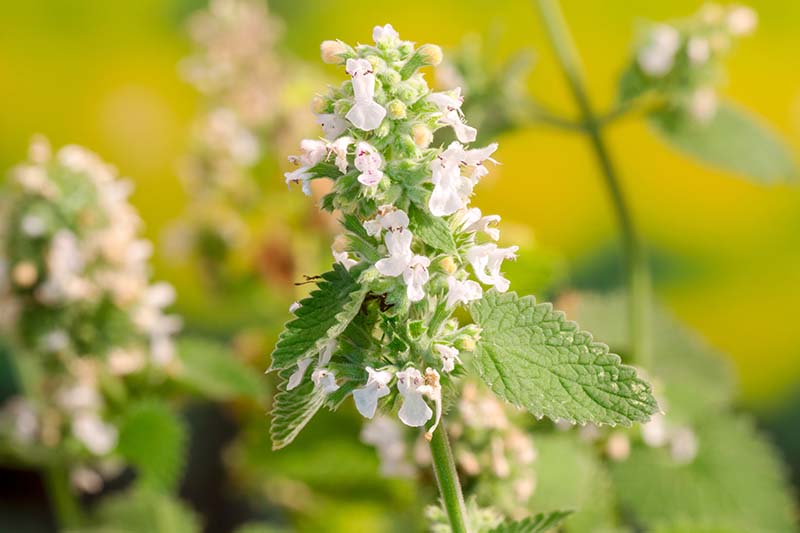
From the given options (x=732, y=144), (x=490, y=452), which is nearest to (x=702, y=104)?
(x=732, y=144)

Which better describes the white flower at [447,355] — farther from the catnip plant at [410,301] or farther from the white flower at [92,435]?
the white flower at [92,435]

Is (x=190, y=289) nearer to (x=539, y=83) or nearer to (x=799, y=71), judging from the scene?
(x=539, y=83)

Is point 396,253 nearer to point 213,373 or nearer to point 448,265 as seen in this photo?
point 448,265

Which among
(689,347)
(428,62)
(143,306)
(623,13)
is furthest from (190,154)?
(428,62)

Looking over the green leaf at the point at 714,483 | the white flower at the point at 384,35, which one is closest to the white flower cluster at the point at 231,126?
the green leaf at the point at 714,483

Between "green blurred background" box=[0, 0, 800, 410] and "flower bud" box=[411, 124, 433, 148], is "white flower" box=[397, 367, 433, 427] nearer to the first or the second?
"flower bud" box=[411, 124, 433, 148]

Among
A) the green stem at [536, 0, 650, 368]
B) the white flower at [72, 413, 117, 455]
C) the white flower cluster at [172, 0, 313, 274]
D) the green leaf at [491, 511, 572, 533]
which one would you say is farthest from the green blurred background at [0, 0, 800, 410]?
the green leaf at [491, 511, 572, 533]
